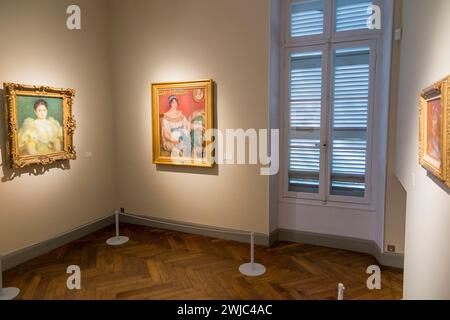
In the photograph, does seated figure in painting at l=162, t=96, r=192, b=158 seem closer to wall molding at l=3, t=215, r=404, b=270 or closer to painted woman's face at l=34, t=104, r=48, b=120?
wall molding at l=3, t=215, r=404, b=270

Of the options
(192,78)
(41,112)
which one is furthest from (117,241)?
(192,78)

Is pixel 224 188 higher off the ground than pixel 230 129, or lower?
lower

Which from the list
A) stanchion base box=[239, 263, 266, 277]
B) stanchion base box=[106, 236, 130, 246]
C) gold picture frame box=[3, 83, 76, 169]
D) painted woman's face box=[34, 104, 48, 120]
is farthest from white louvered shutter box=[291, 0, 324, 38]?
stanchion base box=[106, 236, 130, 246]

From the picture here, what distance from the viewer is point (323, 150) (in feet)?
14.6

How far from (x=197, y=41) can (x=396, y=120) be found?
2748 mm

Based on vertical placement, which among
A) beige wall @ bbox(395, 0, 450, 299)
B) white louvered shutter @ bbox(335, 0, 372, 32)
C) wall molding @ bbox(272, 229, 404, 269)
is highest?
white louvered shutter @ bbox(335, 0, 372, 32)

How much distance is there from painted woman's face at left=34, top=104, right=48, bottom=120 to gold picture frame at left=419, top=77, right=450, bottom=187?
4.02 m

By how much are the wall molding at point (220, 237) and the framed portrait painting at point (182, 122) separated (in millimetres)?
984

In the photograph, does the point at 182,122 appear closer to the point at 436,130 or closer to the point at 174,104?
the point at 174,104

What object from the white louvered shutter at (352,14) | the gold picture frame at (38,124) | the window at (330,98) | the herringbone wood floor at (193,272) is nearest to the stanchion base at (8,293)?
the herringbone wood floor at (193,272)

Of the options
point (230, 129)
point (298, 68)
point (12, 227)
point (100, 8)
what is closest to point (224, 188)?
point (230, 129)

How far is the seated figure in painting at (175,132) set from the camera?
4.85 m

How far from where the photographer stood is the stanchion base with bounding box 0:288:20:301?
3.19 metres

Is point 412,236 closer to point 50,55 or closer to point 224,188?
point 224,188
